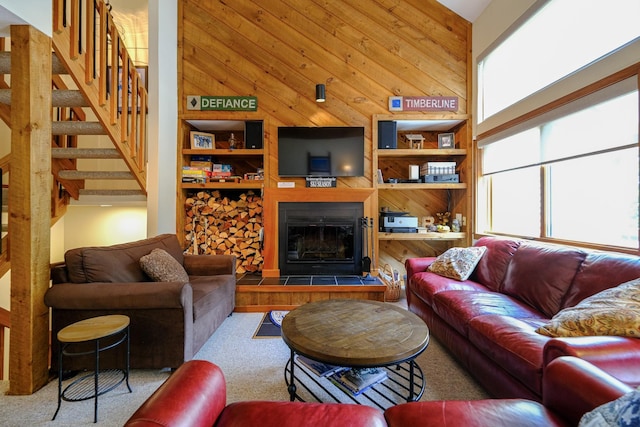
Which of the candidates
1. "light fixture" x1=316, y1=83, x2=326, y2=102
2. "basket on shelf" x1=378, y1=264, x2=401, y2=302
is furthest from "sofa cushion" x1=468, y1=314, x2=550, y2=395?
"light fixture" x1=316, y1=83, x2=326, y2=102

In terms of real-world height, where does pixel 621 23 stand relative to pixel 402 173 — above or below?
above

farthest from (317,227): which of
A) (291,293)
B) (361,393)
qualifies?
(361,393)

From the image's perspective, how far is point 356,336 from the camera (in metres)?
1.45

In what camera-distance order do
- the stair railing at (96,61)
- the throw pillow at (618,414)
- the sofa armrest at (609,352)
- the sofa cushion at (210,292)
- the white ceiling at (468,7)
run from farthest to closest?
the white ceiling at (468,7), the stair railing at (96,61), the sofa cushion at (210,292), the sofa armrest at (609,352), the throw pillow at (618,414)

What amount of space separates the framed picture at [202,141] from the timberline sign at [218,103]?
0.34 m

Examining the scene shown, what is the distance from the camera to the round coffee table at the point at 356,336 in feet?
4.21

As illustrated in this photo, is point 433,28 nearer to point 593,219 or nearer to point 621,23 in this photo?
point 621,23

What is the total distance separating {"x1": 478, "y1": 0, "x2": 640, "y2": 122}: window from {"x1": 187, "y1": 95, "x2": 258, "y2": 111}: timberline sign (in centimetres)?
315

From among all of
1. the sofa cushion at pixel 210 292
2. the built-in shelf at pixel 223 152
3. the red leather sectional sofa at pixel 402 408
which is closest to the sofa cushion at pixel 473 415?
the red leather sectional sofa at pixel 402 408

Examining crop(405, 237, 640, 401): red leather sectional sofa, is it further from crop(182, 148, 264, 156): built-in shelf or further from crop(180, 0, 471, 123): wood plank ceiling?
crop(182, 148, 264, 156): built-in shelf

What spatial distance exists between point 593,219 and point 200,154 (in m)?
4.23

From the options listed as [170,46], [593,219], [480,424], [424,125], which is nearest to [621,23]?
[593,219]

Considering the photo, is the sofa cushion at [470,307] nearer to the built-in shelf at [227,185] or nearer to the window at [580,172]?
the window at [580,172]

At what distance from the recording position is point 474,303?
1988 mm
